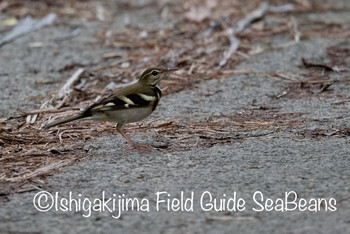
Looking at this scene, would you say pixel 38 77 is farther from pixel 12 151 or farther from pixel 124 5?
pixel 124 5

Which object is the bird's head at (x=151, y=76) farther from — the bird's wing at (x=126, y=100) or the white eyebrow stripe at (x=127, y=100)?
the white eyebrow stripe at (x=127, y=100)

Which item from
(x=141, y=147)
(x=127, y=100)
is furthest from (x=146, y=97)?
(x=141, y=147)

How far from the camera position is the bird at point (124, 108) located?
506cm

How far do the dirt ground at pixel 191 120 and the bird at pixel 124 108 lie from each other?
0.20 m

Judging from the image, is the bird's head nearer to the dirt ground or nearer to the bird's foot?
the dirt ground

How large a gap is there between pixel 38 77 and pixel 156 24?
2.73 metres

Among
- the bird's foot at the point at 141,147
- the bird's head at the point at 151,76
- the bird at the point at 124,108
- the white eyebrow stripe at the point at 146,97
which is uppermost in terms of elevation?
the bird's head at the point at 151,76

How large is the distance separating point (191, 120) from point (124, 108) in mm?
802

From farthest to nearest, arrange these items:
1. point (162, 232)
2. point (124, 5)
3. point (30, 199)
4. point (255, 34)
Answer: point (124, 5) → point (255, 34) → point (30, 199) → point (162, 232)

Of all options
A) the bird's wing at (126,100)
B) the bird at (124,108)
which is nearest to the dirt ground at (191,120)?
the bird at (124,108)

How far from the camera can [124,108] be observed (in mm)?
5223

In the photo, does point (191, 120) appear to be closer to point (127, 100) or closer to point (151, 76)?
point (151, 76)

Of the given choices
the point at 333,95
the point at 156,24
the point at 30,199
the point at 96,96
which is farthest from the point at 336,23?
the point at 30,199

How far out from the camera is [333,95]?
20.7 ft
